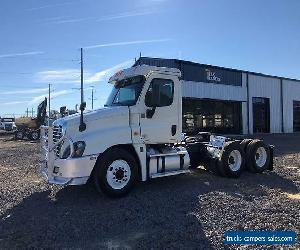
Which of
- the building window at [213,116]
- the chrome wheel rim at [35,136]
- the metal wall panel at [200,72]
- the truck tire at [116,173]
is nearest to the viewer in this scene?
the truck tire at [116,173]

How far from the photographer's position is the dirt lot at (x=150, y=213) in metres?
6.63

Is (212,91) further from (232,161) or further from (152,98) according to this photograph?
(152,98)

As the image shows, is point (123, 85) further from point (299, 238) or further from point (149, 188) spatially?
point (299, 238)

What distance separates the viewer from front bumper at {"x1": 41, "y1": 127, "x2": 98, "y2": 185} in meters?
8.86

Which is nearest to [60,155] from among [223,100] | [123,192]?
[123,192]

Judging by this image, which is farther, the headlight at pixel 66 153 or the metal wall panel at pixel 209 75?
the metal wall panel at pixel 209 75

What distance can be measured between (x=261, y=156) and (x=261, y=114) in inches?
1153

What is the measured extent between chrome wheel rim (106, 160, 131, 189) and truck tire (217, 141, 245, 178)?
3.63 meters

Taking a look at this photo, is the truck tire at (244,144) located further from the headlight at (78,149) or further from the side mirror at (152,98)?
the headlight at (78,149)

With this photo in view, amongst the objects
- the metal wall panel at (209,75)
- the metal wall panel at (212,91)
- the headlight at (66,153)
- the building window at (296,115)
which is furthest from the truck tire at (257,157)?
the building window at (296,115)

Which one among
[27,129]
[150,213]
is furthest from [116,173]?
[27,129]

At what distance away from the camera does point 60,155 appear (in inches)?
363

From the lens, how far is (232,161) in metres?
12.4

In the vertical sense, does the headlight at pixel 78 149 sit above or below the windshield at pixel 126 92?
below
